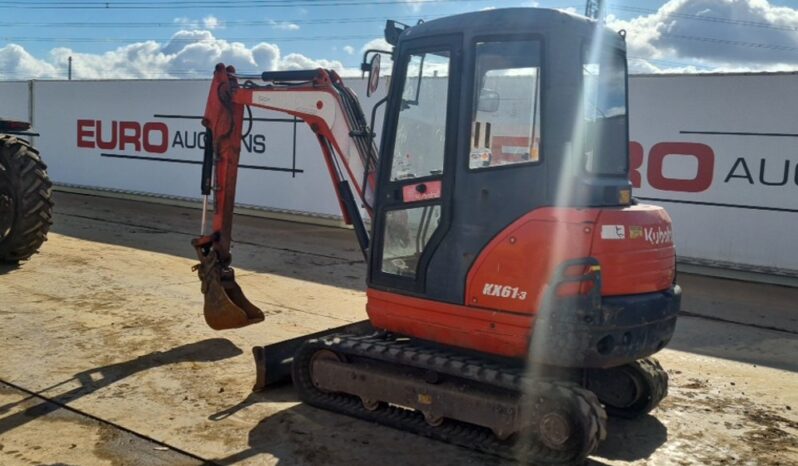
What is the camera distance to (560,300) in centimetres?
439

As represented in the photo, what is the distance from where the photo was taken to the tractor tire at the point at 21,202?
913cm

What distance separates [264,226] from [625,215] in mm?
10721

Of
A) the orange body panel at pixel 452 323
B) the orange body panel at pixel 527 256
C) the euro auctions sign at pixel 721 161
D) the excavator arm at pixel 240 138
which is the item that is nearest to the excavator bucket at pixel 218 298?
the excavator arm at pixel 240 138

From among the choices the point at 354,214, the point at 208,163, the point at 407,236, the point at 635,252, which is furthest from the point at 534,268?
the point at 208,163

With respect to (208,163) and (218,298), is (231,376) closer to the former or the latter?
(218,298)

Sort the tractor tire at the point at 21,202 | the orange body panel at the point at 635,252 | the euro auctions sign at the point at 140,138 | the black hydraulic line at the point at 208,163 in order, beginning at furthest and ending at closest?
the euro auctions sign at the point at 140,138 < the tractor tire at the point at 21,202 < the black hydraulic line at the point at 208,163 < the orange body panel at the point at 635,252

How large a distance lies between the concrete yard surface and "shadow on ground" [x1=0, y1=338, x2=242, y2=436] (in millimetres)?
16

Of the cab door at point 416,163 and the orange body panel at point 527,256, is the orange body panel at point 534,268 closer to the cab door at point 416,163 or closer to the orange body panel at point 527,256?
the orange body panel at point 527,256

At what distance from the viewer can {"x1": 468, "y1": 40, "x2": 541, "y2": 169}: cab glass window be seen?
4.61 meters

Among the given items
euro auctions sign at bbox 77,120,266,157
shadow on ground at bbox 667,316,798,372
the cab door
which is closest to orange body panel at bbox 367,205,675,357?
the cab door

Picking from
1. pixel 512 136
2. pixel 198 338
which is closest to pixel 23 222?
pixel 198 338

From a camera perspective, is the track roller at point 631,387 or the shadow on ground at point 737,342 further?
the shadow on ground at point 737,342

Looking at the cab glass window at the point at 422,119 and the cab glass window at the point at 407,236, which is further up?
the cab glass window at the point at 422,119

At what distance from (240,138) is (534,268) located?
10.4 feet
